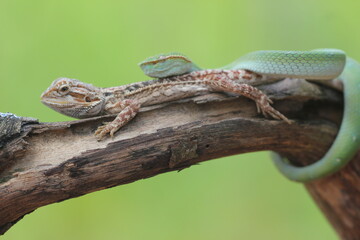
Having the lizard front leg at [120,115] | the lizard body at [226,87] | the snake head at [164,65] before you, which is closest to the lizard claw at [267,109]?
the lizard body at [226,87]

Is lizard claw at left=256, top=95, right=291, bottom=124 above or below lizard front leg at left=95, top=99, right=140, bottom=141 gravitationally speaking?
below

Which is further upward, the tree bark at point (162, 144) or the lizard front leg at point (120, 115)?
the lizard front leg at point (120, 115)

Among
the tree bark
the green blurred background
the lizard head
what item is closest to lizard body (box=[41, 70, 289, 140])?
the lizard head

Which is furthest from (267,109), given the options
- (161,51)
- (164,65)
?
(161,51)

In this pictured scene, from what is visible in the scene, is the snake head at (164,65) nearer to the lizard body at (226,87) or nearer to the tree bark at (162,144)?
the lizard body at (226,87)


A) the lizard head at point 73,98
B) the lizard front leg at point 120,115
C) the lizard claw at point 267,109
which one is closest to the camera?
the lizard front leg at point 120,115

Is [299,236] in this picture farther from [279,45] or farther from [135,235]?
[279,45]

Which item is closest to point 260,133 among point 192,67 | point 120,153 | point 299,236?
point 192,67

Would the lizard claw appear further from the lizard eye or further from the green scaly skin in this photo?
the lizard eye
